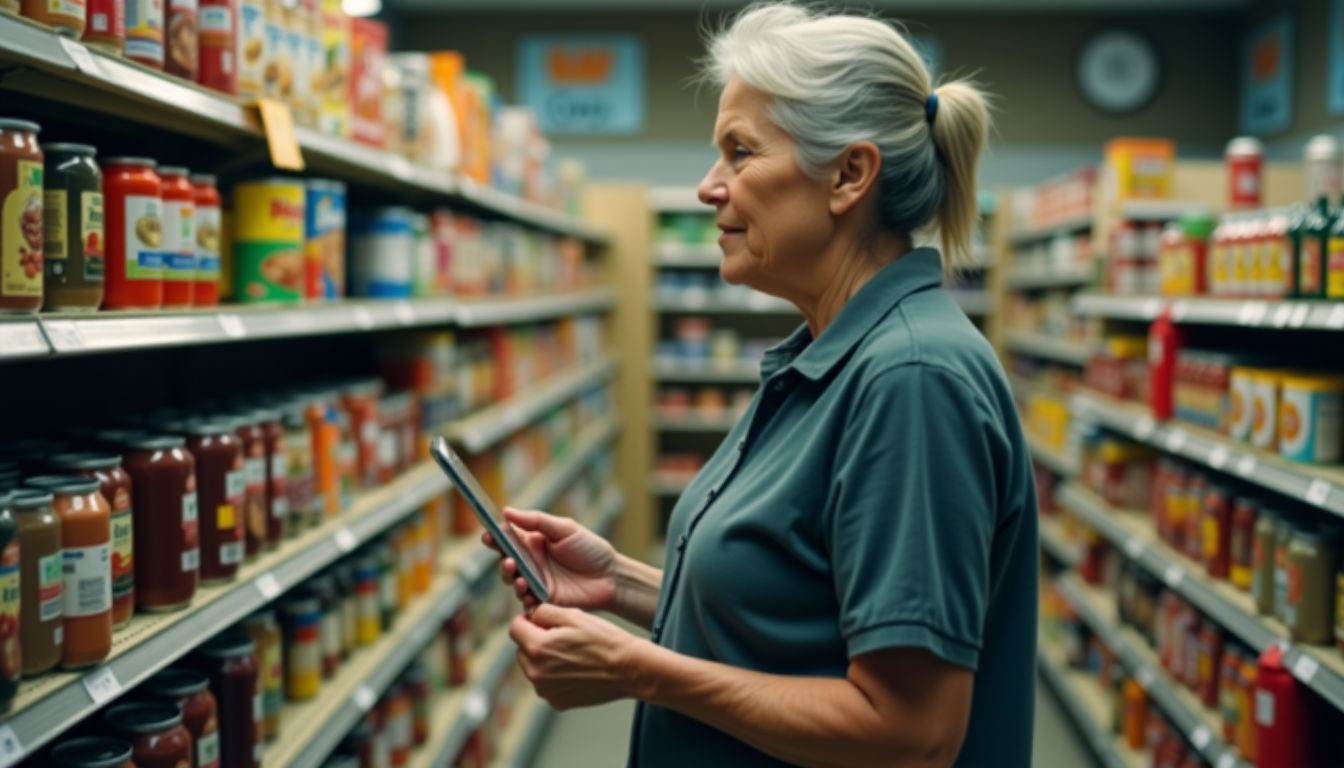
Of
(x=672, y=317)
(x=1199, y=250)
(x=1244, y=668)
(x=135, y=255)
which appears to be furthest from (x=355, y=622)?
(x=672, y=317)

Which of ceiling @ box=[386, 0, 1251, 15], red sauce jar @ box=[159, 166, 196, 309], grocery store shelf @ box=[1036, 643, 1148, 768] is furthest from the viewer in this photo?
ceiling @ box=[386, 0, 1251, 15]

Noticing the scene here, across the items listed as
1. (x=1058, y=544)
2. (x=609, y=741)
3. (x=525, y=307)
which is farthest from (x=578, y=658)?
(x=1058, y=544)

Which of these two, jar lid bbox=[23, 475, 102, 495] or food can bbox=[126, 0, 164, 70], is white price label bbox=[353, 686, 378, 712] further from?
food can bbox=[126, 0, 164, 70]

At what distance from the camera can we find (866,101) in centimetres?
151

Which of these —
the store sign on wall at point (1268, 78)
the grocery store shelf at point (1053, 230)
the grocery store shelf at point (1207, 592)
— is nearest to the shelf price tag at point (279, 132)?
the grocery store shelf at point (1207, 592)

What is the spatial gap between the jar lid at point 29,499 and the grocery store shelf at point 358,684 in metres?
0.90

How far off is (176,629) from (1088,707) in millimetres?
3969

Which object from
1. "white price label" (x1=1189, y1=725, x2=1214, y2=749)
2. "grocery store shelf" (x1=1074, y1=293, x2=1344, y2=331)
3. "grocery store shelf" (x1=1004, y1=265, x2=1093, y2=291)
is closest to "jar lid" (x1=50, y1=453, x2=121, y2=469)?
"grocery store shelf" (x1=1074, y1=293, x2=1344, y2=331)

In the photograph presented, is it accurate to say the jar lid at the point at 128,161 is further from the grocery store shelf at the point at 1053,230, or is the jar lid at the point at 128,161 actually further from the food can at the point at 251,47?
the grocery store shelf at the point at 1053,230

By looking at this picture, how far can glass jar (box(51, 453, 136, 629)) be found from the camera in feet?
5.73

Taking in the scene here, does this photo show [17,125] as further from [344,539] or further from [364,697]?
[364,697]

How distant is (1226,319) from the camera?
3.32 metres

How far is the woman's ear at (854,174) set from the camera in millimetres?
1519

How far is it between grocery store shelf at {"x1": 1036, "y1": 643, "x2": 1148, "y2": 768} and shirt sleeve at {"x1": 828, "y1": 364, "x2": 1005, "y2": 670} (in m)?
3.34
